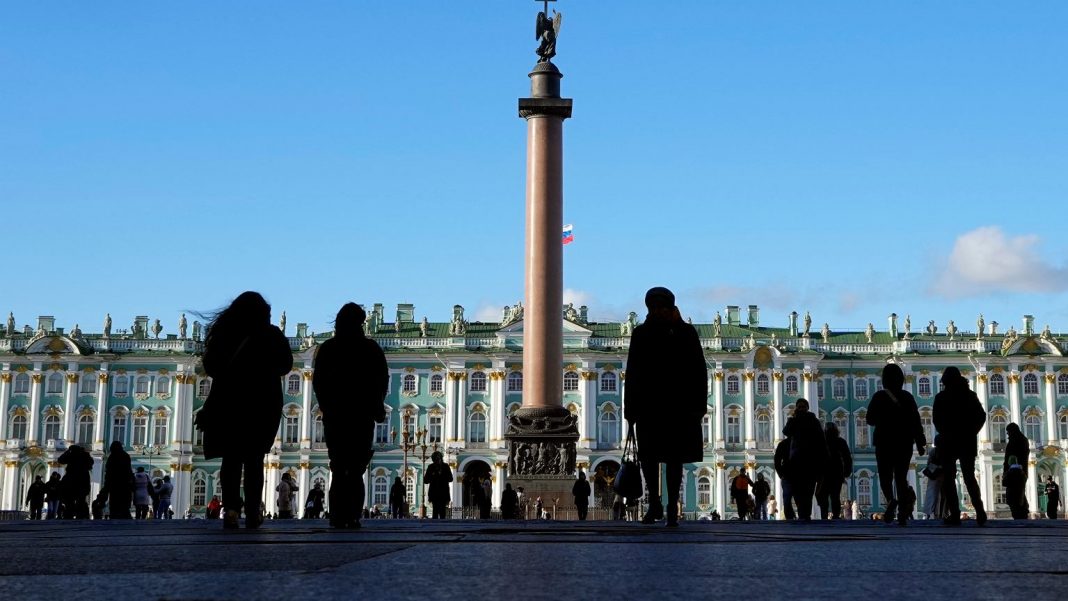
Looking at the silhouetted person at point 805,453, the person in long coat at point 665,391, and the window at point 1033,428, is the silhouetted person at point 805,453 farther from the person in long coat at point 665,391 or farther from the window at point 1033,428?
the window at point 1033,428

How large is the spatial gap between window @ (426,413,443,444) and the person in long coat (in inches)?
2548

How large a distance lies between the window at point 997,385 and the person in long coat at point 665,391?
70176 mm

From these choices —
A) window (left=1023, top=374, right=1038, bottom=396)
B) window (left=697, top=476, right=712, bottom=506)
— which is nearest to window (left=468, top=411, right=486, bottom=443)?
window (left=697, top=476, right=712, bottom=506)

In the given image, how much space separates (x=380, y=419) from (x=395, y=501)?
2692cm

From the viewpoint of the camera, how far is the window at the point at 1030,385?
77.9m

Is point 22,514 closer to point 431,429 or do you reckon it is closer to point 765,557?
point 765,557

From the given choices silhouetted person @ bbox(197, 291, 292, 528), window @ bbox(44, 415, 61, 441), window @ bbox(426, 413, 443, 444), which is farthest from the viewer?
window @ bbox(44, 415, 61, 441)

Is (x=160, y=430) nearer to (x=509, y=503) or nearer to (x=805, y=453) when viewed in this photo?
(x=509, y=503)

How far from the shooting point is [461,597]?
395 cm

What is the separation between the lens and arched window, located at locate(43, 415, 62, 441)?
7706 centimetres

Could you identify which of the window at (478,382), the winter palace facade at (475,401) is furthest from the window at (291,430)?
the window at (478,382)

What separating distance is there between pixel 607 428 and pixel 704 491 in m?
6.18

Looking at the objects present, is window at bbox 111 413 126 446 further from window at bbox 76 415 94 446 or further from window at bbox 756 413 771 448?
window at bbox 756 413 771 448

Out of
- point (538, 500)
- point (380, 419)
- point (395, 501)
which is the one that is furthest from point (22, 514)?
point (380, 419)
